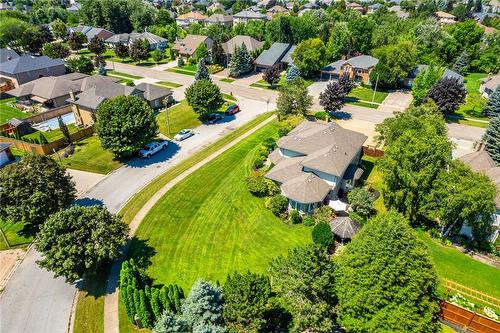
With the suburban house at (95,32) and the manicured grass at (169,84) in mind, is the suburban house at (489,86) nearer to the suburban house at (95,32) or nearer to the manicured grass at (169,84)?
the manicured grass at (169,84)

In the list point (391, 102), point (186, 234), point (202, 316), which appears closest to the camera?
point (202, 316)

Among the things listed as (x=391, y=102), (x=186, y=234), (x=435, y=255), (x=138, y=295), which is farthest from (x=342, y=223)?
(x=391, y=102)

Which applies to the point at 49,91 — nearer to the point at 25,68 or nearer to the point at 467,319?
the point at 25,68

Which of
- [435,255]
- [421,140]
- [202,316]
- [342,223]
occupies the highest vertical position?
[421,140]

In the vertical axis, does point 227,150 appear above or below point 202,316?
below

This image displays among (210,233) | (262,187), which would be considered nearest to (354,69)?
(262,187)

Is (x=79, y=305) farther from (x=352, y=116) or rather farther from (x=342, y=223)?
(x=352, y=116)

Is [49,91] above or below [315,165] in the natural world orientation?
above

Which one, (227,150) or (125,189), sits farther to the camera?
(227,150)
